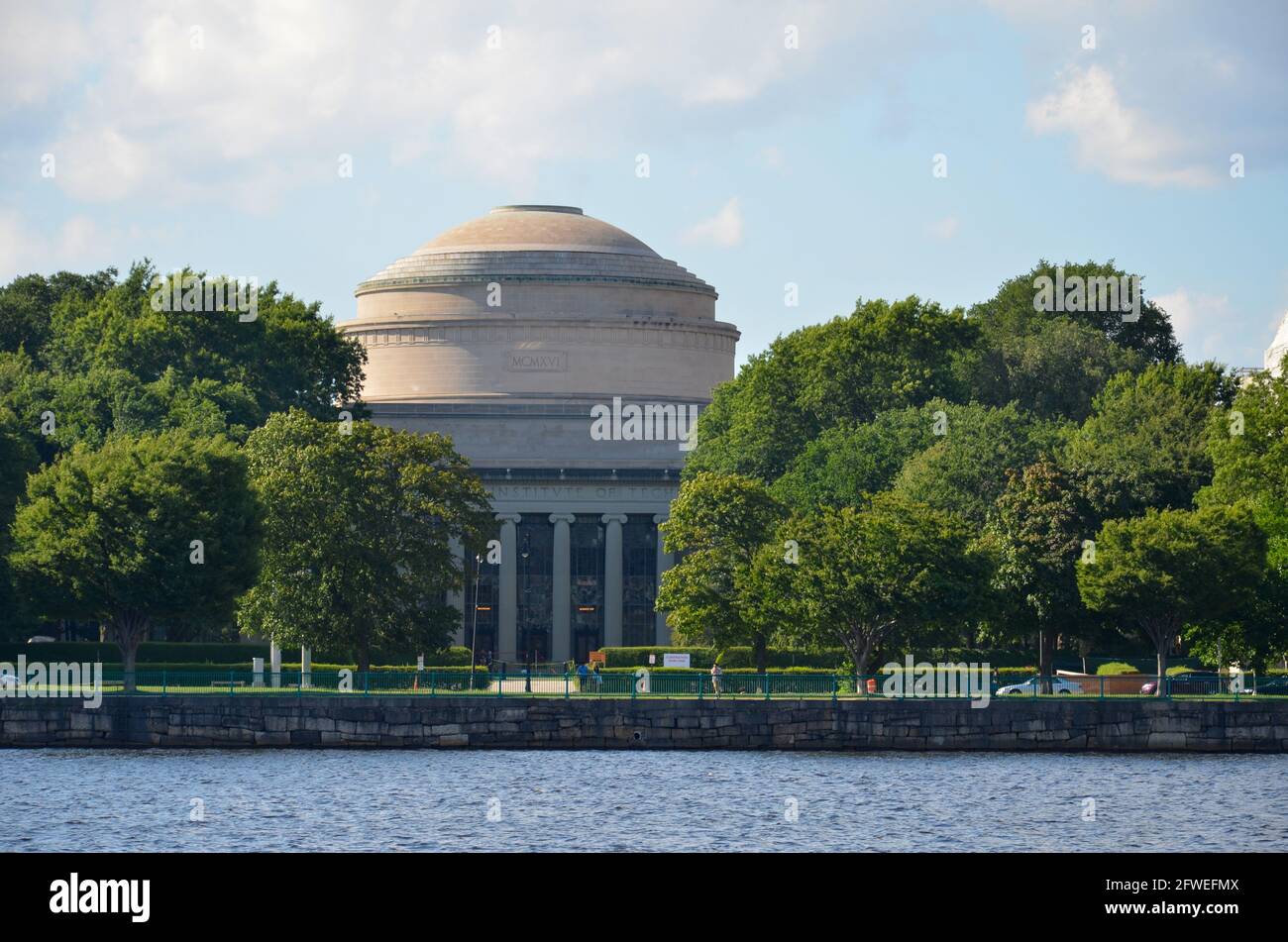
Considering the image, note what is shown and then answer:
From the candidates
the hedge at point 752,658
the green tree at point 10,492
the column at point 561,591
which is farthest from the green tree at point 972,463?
the green tree at point 10,492

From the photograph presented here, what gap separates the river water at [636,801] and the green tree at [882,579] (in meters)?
9.44

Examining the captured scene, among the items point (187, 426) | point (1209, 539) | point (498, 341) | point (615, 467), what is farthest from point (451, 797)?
point (498, 341)

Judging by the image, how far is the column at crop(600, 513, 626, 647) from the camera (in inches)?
4451

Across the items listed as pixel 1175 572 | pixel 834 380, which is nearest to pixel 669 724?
pixel 1175 572

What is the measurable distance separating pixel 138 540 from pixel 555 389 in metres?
52.0

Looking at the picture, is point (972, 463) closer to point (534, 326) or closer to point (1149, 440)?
point (1149, 440)

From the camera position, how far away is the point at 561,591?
114 metres

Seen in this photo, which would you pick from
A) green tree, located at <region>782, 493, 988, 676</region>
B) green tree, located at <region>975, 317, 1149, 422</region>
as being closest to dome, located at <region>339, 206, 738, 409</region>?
green tree, located at <region>975, 317, 1149, 422</region>

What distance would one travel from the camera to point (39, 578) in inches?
2958

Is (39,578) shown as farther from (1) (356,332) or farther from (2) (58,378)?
(1) (356,332)

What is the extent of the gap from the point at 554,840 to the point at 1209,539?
34.9m

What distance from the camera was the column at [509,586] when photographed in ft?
373

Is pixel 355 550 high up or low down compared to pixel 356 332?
down
